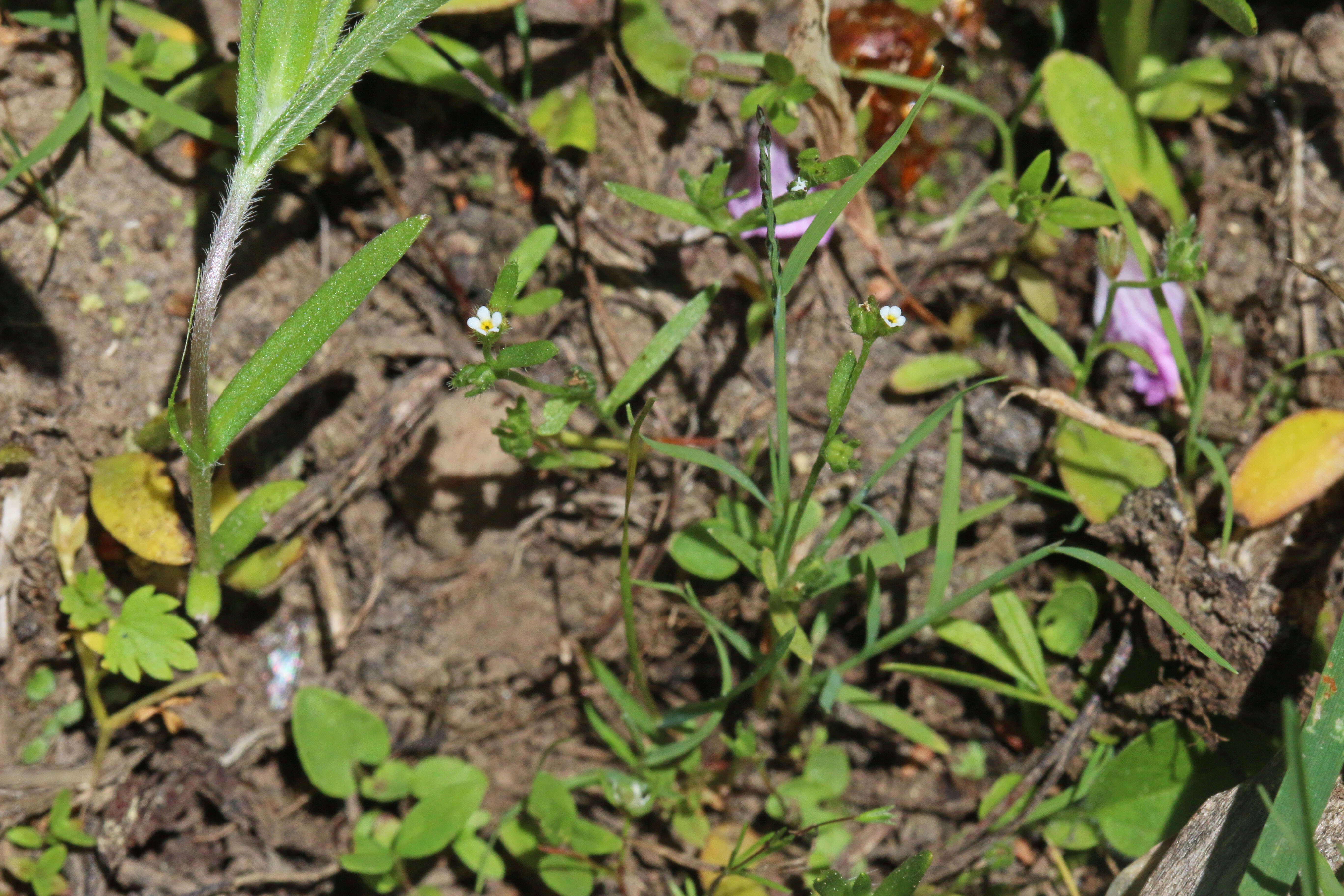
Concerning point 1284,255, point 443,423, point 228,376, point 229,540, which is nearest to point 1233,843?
point 1284,255

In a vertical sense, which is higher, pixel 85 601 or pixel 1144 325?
pixel 1144 325

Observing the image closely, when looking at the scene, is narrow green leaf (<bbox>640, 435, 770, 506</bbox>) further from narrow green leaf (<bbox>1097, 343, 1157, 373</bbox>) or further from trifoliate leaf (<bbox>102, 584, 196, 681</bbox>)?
trifoliate leaf (<bbox>102, 584, 196, 681</bbox>)

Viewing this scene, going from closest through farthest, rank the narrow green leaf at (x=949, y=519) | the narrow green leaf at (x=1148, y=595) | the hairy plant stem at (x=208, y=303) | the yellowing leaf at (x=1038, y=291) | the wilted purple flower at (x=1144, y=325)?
the hairy plant stem at (x=208, y=303)
the narrow green leaf at (x=1148, y=595)
the narrow green leaf at (x=949, y=519)
the wilted purple flower at (x=1144, y=325)
the yellowing leaf at (x=1038, y=291)

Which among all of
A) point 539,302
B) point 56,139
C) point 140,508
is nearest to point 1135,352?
point 539,302

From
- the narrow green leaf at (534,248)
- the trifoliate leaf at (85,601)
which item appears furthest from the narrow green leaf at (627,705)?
the trifoliate leaf at (85,601)

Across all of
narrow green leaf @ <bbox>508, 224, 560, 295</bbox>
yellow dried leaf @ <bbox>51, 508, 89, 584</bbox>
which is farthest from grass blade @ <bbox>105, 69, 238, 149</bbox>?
yellow dried leaf @ <bbox>51, 508, 89, 584</bbox>

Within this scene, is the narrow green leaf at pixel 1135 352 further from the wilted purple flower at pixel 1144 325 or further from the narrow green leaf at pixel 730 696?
the narrow green leaf at pixel 730 696

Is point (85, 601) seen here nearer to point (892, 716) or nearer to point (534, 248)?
point (534, 248)
